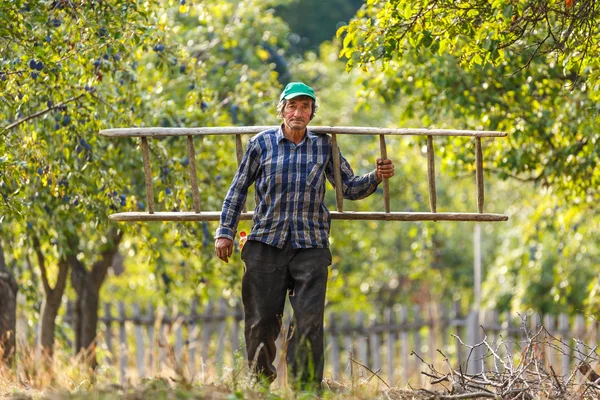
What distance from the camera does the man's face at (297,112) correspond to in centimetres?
492

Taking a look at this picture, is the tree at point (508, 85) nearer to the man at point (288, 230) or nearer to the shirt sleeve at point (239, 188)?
the man at point (288, 230)

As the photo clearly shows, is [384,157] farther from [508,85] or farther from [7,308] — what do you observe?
[7,308]

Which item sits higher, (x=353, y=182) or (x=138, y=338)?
(x=353, y=182)

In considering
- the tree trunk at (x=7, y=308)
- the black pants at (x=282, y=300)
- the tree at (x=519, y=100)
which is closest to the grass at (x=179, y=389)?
the black pants at (x=282, y=300)

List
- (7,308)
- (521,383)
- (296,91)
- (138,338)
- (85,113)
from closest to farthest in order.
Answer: (521,383) → (296,91) → (85,113) → (7,308) → (138,338)

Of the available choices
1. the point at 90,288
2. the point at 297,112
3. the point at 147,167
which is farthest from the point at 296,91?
the point at 90,288

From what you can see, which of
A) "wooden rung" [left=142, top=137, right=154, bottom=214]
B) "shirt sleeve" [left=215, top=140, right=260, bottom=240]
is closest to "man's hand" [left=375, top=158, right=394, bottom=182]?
"shirt sleeve" [left=215, top=140, right=260, bottom=240]

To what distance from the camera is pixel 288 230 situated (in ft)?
16.3

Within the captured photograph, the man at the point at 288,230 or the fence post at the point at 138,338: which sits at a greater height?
the man at the point at 288,230

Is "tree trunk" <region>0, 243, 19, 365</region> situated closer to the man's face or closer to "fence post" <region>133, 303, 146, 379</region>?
the man's face

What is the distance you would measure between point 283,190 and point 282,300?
1.89 ft

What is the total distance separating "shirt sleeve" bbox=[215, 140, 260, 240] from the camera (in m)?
5.04

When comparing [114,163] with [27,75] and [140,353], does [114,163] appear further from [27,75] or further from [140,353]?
[140,353]

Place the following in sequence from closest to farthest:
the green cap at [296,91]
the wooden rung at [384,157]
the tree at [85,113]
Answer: the green cap at [296,91], the wooden rung at [384,157], the tree at [85,113]
